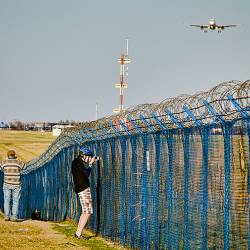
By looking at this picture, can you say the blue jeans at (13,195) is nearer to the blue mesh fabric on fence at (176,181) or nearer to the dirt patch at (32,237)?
the dirt patch at (32,237)

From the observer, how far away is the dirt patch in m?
12.1

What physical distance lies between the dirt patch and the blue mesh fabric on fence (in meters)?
0.70

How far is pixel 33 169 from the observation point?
2192cm

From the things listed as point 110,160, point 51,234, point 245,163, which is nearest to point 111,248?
point 110,160

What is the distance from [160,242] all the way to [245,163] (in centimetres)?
281

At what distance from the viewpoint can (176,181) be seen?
9648 mm

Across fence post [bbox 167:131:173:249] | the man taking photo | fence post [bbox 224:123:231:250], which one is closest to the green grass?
the man taking photo

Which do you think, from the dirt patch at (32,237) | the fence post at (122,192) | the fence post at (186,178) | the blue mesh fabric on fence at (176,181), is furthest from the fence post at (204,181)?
the dirt patch at (32,237)

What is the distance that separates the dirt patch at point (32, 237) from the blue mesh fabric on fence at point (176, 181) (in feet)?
2.30

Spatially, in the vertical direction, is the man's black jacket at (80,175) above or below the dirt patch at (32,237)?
above

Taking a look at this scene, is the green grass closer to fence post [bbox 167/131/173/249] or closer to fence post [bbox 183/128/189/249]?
fence post [bbox 167/131/173/249]

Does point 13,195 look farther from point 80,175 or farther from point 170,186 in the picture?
point 170,186

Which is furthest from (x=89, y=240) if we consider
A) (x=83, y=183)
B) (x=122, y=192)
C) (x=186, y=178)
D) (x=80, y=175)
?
(x=186, y=178)

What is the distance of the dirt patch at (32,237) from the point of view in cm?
1209
